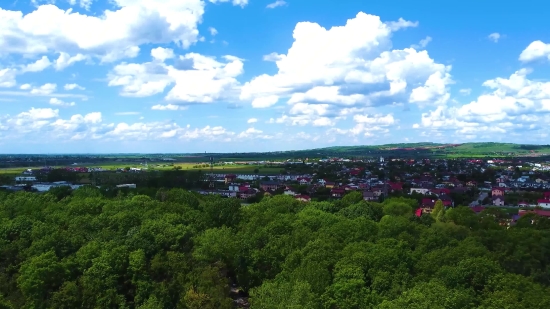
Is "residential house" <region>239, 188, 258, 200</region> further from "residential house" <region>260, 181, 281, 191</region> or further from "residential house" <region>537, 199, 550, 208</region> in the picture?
"residential house" <region>537, 199, 550, 208</region>

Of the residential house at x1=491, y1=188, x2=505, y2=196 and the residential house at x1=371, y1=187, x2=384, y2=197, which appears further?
the residential house at x1=491, y1=188, x2=505, y2=196

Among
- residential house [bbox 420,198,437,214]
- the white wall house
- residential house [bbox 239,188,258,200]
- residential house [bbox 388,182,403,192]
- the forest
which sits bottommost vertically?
the white wall house

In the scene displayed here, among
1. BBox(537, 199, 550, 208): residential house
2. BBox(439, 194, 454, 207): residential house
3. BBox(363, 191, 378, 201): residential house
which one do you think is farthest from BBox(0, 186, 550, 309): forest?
BBox(537, 199, 550, 208): residential house

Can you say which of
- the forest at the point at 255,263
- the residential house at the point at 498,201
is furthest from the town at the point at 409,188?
the forest at the point at 255,263

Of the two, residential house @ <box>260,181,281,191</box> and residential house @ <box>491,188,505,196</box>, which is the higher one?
residential house @ <box>260,181,281,191</box>

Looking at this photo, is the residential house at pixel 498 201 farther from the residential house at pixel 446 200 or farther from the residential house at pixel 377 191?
the residential house at pixel 377 191

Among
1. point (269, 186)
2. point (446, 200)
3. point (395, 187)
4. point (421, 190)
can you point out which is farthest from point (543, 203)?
point (269, 186)

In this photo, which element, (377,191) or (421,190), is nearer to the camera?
(377,191)

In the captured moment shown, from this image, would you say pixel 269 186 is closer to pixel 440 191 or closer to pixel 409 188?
pixel 409 188

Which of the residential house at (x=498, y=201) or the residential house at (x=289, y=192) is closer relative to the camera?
the residential house at (x=498, y=201)
